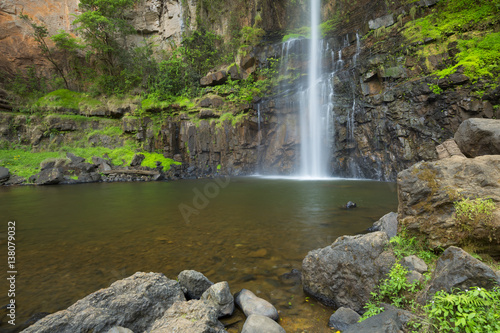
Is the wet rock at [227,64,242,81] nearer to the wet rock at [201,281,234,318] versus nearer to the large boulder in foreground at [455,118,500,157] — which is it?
the large boulder in foreground at [455,118,500,157]

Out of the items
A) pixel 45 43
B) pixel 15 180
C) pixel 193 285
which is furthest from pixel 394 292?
pixel 45 43

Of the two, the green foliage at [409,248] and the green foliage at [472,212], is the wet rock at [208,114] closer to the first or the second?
the green foliage at [409,248]

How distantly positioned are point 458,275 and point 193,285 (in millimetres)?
3173

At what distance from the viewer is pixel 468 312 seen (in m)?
1.83

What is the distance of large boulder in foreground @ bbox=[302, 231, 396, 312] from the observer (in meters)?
3.04

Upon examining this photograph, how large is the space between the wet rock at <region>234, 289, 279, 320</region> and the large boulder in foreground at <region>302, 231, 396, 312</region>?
0.79 m

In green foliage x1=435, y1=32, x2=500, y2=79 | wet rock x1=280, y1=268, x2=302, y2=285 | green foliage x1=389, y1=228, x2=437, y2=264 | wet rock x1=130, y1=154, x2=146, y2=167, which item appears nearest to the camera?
green foliage x1=389, y1=228, x2=437, y2=264

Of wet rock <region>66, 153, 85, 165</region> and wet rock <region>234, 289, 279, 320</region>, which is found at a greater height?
wet rock <region>66, 153, 85, 165</region>

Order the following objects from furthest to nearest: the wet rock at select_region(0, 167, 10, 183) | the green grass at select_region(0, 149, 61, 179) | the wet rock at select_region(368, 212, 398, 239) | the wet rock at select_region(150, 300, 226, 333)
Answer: the green grass at select_region(0, 149, 61, 179), the wet rock at select_region(0, 167, 10, 183), the wet rock at select_region(368, 212, 398, 239), the wet rock at select_region(150, 300, 226, 333)

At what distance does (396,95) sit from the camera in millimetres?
16797

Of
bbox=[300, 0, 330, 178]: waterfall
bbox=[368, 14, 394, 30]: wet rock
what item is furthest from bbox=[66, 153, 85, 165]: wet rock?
bbox=[368, 14, 394, 30]: wet rock

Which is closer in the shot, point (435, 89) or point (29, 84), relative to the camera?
point (435, 89)

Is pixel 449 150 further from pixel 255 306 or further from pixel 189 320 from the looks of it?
pixel 189 320

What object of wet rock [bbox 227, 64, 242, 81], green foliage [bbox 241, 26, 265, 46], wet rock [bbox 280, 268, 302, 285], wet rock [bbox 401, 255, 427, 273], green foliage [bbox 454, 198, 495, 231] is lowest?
wet rock [bbox 280, 268, 302, 285]
